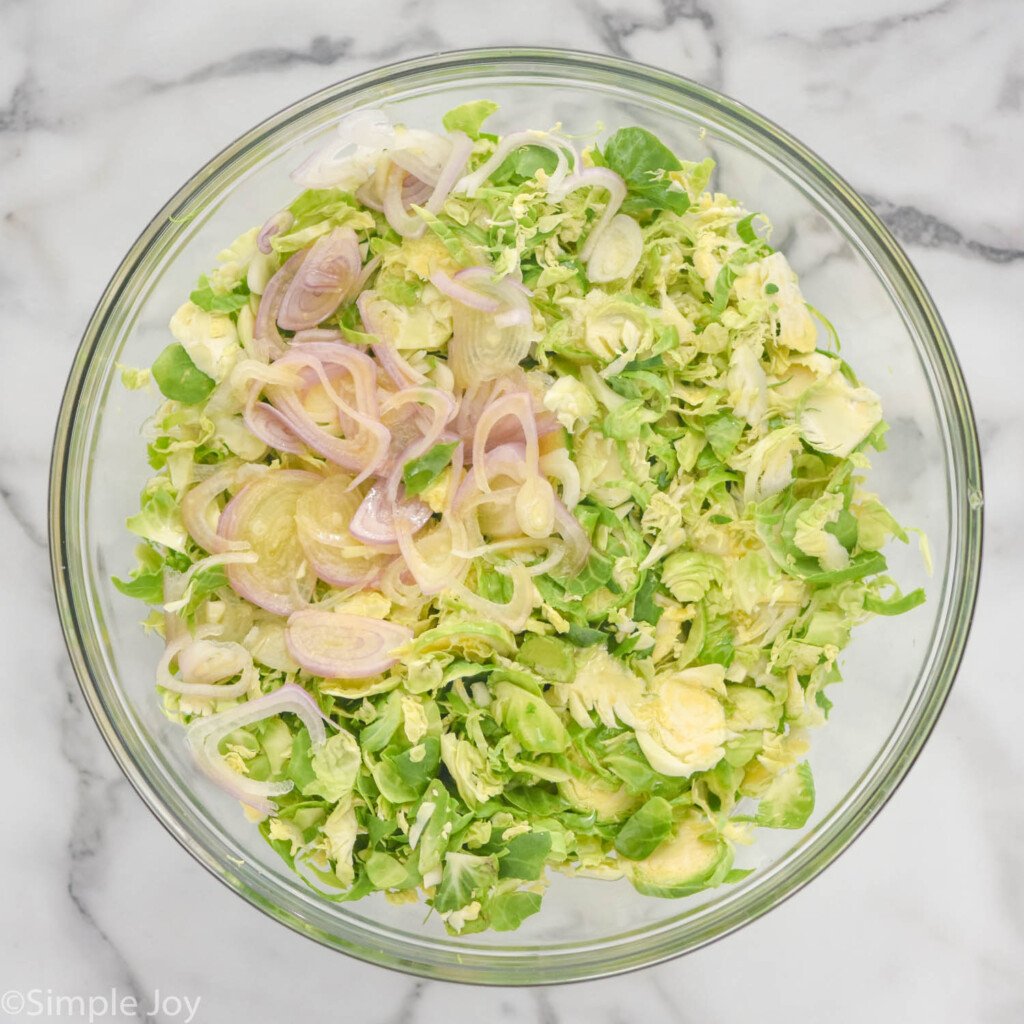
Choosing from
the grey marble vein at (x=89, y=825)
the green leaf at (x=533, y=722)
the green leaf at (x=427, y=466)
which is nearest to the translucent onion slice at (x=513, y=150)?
the green leaf at (x=427, y=466)

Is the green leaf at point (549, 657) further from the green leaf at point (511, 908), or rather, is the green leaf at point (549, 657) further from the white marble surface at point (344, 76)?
the white marble surface at point (344, 76)

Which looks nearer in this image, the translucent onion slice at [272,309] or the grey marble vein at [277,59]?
the translucent onion slice at [272,309]

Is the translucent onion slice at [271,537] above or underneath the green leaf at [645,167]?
underneath

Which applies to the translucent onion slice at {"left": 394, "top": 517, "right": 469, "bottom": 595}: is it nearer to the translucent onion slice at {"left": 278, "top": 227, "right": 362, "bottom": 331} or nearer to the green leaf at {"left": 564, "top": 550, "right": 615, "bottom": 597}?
the green leaf at {"left": 564, "top": 550, "right": 615, "bottom": 597}

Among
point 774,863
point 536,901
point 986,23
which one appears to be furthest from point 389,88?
point 774,863

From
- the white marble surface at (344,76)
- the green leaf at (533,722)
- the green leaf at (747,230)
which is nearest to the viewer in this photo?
the green leaf at (533,722)

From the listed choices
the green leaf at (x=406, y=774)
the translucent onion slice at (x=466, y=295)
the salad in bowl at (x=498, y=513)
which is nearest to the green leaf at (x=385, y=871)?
the salad in bowl at (x=498, y=513)

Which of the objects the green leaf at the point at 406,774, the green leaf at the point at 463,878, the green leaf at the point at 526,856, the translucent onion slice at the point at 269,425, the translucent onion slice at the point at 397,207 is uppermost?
the translucent onion slice at the point at 397,207

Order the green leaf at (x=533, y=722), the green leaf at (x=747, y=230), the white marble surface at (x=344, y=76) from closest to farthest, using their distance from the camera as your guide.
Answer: the green leaf at (x=533, y=722) < the green leaf at (x=747, y=230) < the white marble surface at (x=344, y=76)

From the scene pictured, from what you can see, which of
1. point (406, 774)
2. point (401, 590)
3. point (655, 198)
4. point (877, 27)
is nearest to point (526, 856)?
point (406, 774)
